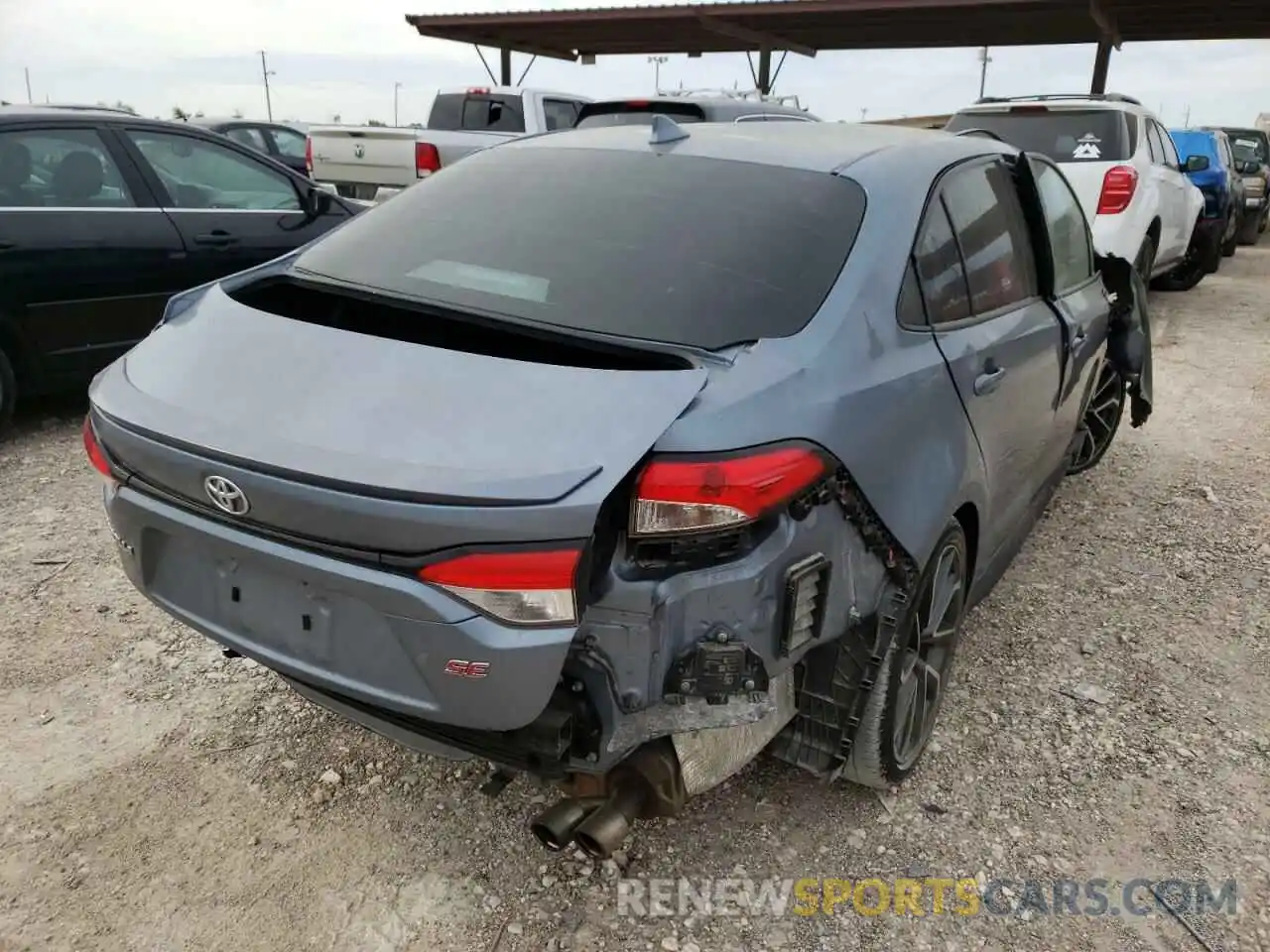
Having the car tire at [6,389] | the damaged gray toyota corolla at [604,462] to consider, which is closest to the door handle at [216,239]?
the car tire at [6,389]

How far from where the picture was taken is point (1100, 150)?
7.70 metres

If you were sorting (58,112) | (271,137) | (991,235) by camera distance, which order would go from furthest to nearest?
(271,137) < (58,112) < (991,235)

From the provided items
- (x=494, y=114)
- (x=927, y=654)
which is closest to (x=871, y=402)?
(x=927, y=654)

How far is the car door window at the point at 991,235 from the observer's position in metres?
2.73

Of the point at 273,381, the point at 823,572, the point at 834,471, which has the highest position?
the point at 273,381

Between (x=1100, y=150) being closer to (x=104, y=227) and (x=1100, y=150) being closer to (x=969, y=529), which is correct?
(x=969, y=529)

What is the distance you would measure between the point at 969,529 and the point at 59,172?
471 cm

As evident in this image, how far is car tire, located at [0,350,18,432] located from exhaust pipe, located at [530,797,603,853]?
161 inches

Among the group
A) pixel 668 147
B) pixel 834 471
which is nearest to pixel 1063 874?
pixel 834 471

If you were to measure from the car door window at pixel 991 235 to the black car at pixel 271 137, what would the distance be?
42.4ft

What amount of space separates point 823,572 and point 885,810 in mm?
989

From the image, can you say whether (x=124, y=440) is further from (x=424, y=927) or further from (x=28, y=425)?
(x=28, y=425)

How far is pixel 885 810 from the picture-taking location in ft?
8.46

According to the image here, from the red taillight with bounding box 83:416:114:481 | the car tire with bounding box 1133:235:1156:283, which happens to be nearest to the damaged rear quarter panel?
the red taillight with bounding box 83:416:114:481
